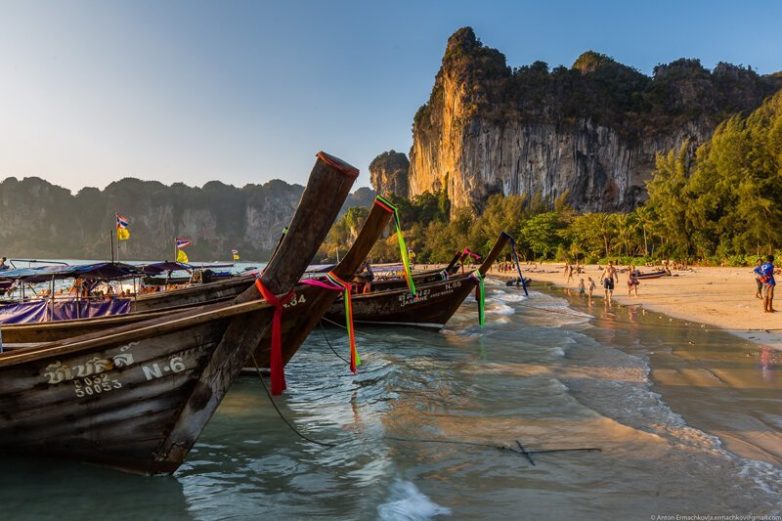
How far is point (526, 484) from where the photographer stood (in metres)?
4.38

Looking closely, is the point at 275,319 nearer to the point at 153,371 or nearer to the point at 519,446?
the point at 153,371

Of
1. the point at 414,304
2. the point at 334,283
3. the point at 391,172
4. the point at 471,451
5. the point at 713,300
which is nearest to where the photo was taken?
the point at 334,283

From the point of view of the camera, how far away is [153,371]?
3.83m

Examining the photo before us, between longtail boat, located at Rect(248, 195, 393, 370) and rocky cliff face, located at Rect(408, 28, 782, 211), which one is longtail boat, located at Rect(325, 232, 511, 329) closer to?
longtail boat, located at Rect(248, 195, 393, 370)

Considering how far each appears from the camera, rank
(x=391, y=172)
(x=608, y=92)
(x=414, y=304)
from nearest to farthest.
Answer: (x=414, y=304) < (x=608, y=92) < (x=391, y=172)

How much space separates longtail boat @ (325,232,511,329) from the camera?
14.1 meters

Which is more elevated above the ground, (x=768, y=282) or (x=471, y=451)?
(x=768, y=282)

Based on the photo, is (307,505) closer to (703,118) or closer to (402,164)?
(703,118)

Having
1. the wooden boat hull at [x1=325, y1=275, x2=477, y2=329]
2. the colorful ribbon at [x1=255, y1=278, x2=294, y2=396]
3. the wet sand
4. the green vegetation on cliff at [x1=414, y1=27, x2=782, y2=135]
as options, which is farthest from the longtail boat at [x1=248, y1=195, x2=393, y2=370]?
the green vegetation on cliff at [x1=414, y1=27, x2=782, y2=135]

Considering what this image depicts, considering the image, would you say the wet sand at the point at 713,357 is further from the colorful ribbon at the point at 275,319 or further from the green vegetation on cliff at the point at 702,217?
the green vegetation on cliff at the point at 702,217

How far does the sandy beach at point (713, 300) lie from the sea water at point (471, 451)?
4.13 m

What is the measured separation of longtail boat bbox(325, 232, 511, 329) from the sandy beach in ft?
24.6

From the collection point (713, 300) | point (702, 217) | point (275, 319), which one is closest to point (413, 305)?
point (275, 319)

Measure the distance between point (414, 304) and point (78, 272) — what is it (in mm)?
9987
